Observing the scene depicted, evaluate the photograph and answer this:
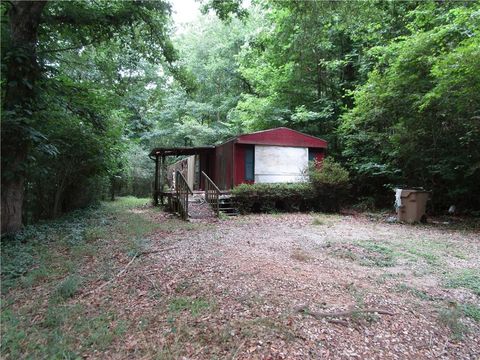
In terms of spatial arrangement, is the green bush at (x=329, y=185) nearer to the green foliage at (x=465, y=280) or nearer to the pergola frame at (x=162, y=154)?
the pergola frame at (x=162, y=154)

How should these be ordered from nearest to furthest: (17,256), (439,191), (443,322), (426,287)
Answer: (443,322)
(426,287)
(17,256)
(439,191)

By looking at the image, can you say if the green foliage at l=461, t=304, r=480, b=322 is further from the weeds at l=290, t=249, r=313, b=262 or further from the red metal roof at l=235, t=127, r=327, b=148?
the red metal roof at l=235, t=127, r=327, b=148

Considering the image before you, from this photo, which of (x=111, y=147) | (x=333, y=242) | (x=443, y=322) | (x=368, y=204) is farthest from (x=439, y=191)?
(x=111, y=147)

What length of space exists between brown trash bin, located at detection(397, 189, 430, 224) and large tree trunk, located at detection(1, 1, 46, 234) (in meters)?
9.35

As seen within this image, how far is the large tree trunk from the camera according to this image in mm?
4779

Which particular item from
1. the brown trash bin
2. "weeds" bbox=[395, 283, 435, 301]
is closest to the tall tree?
"weeds" bbox=[395, 283, 435, 301]

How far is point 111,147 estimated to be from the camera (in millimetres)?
9438

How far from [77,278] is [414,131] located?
→ 9927 millimetres

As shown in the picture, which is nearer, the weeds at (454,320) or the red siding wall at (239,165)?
the weeds at (454,320)

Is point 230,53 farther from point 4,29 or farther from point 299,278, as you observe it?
point 299,278

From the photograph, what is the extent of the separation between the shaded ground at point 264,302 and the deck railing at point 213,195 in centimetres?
368

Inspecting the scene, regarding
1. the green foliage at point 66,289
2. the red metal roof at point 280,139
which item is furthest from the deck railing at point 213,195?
the green foliage at point 66,289

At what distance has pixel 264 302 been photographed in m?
3.35

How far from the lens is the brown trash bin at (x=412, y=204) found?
9297mm
